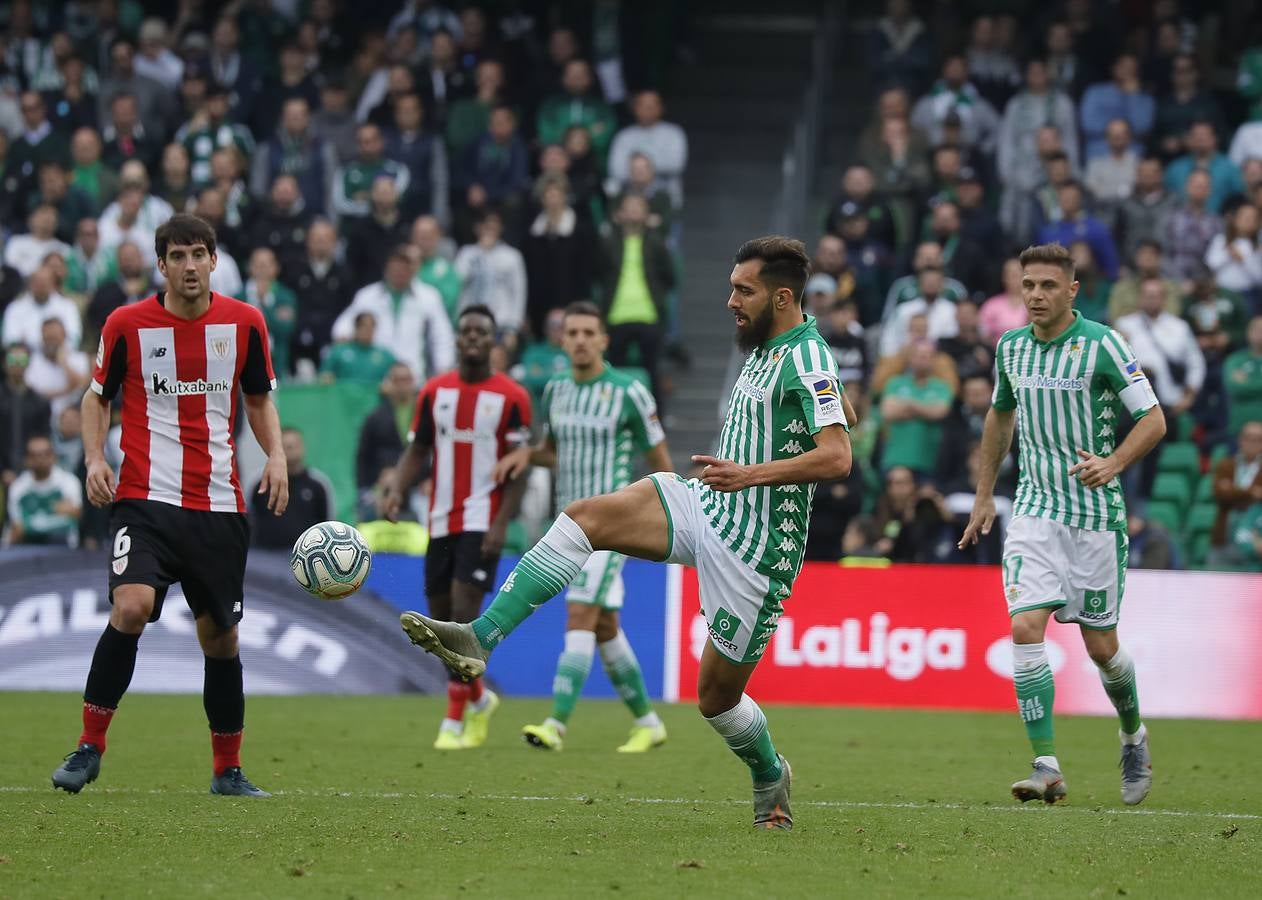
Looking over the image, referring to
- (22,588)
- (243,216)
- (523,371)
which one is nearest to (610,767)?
(22,588)

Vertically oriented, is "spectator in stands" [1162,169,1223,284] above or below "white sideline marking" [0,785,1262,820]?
above

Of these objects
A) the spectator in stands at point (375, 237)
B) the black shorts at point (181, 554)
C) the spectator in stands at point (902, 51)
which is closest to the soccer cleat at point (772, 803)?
the black shorts at point (181, 554)

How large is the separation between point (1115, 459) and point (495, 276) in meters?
11.7

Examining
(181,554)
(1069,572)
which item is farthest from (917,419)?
(181,554)

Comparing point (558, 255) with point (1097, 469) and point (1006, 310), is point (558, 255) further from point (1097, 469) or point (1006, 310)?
point (1097, 469)

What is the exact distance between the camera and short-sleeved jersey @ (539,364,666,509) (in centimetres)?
1224

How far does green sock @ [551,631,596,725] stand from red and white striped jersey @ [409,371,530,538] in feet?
3.34

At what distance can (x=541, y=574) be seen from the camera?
A: 7363 mm

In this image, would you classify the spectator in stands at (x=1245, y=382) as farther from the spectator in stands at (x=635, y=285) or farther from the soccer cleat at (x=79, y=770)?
the soccer cleat at (x=79, y=770)

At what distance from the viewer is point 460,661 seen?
277 inches

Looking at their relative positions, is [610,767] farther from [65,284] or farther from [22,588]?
[65,284]

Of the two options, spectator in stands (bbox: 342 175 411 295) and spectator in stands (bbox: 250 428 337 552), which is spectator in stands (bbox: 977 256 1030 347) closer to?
spectator in stands (bbox: 342 175 411 295)

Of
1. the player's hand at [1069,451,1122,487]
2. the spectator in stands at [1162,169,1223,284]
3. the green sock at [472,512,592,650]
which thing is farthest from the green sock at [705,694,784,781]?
the spectator in stands at [1162,169,1223,284]

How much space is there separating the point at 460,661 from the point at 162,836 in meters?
1.47
